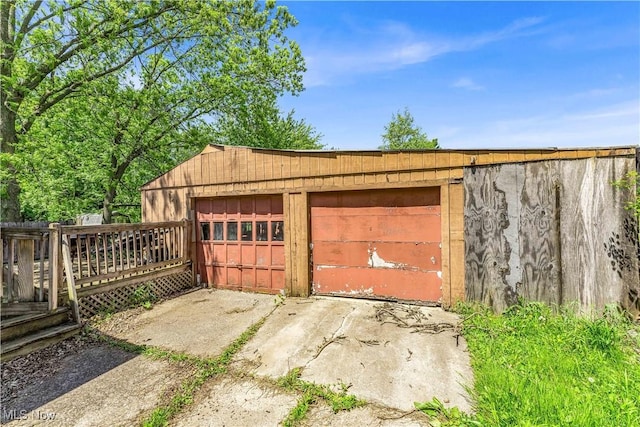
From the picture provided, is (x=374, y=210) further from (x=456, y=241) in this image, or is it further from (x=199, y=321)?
(x=199, y=321)

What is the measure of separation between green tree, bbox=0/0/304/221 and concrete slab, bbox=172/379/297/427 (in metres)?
8.88

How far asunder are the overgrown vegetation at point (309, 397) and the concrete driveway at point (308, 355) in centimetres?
6

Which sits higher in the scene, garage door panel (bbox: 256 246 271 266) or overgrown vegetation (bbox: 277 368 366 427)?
garage door panel (bbox: 256 246 271 266)

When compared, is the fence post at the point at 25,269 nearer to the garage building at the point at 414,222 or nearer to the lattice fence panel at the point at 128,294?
the lattice fence panel at the point at 128,294

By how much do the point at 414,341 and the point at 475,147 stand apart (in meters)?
3.02

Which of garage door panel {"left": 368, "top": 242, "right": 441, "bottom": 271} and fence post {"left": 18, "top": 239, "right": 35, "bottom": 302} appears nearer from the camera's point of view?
fence post {"left": 18, "top": 239, "right": 35, "bottom": 302}

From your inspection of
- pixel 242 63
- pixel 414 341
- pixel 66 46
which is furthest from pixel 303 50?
pixel 414 341

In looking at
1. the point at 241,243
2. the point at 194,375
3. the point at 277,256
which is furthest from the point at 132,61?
the point at 194,375

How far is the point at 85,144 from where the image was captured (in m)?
9.18

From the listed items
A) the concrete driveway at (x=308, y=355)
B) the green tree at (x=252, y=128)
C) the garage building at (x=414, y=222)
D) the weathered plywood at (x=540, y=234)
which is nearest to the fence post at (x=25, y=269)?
the concrete driveway at (x=308, y=355)

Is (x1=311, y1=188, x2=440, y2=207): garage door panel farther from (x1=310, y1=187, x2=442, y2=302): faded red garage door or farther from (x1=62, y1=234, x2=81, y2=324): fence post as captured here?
(x1=62, y1=234, x2=81, y2=324): fence post

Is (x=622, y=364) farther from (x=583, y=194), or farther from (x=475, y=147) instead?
(x=475, y=147)

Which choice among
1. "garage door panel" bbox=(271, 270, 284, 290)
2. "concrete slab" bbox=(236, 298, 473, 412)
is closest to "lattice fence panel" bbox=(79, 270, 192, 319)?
"garage door panel" bbox=(271, 270, 284, 290)

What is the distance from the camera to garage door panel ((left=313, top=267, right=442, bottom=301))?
4.61 m
